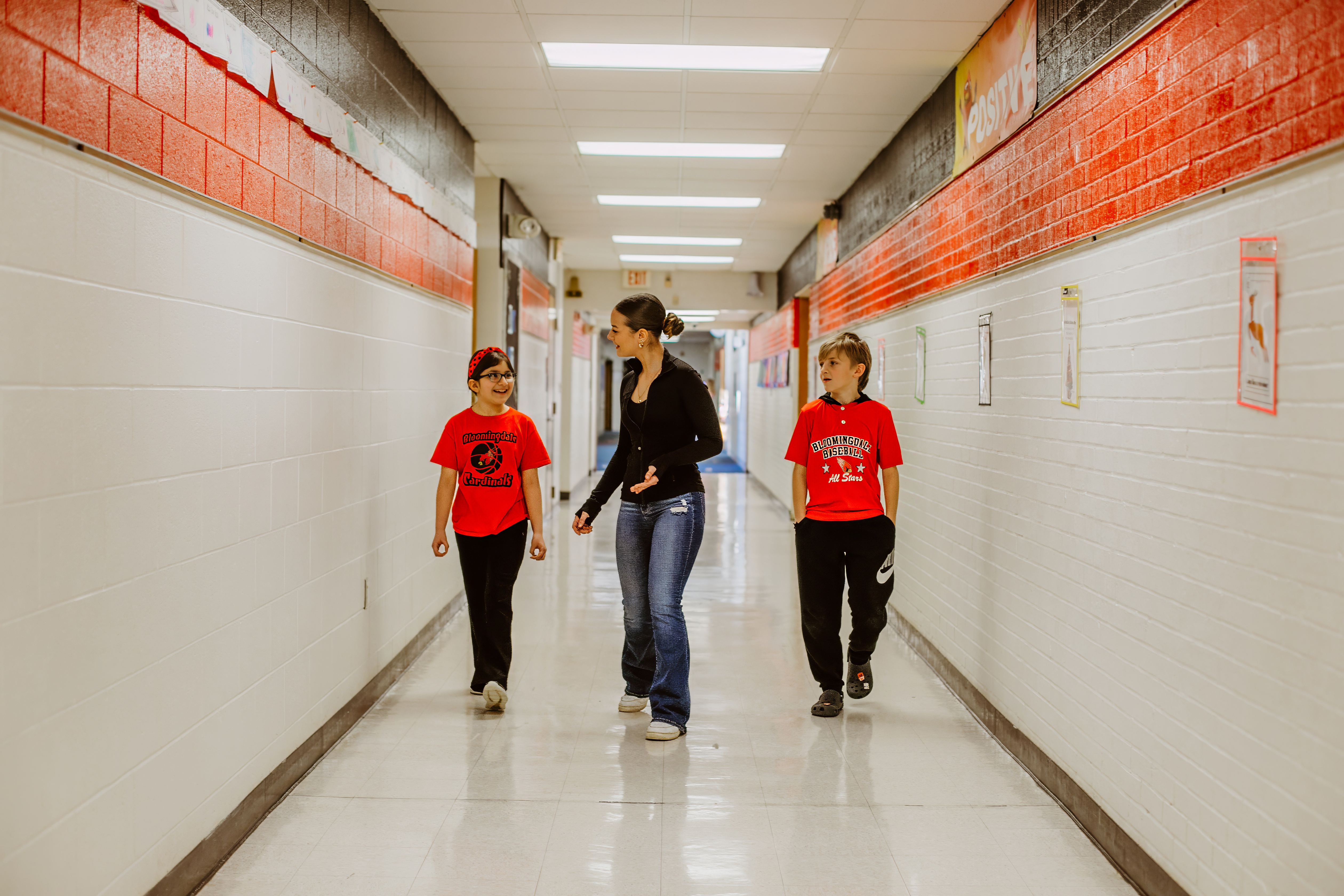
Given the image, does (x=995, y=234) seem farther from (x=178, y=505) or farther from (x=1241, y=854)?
(x=178, y=505)

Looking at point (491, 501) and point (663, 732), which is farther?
point (491, 501)

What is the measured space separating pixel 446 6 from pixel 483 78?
39.2 inches

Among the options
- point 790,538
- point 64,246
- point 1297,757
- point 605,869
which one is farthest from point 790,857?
point 790,538

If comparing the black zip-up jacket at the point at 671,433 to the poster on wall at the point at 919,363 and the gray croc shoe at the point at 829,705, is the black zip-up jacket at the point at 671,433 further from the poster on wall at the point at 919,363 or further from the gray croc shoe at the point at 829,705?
the poster on wall at the point at 919,363

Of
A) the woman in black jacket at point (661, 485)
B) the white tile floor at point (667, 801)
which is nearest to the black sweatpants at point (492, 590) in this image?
the white tile floor at point (667, 801)

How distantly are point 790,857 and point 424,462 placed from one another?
3.10 meters

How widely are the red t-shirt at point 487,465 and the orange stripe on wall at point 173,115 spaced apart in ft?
2.68

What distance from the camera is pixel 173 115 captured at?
2477 millimetres

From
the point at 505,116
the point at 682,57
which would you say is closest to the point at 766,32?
the point at 682,57

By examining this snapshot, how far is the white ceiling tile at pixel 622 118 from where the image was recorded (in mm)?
5680

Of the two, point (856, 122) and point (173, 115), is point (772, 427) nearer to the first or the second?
point (856, 122)

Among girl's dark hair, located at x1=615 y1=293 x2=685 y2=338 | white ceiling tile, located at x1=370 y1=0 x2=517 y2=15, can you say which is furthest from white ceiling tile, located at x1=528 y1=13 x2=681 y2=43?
girl's dark hair, located at x1=615 y1=293 x2=685 y2=338

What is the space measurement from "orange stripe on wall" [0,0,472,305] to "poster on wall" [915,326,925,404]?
9.21 ft

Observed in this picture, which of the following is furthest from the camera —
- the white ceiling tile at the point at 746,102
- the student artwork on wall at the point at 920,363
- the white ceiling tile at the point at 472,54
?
the student artwork on wall at the point at 920,363
